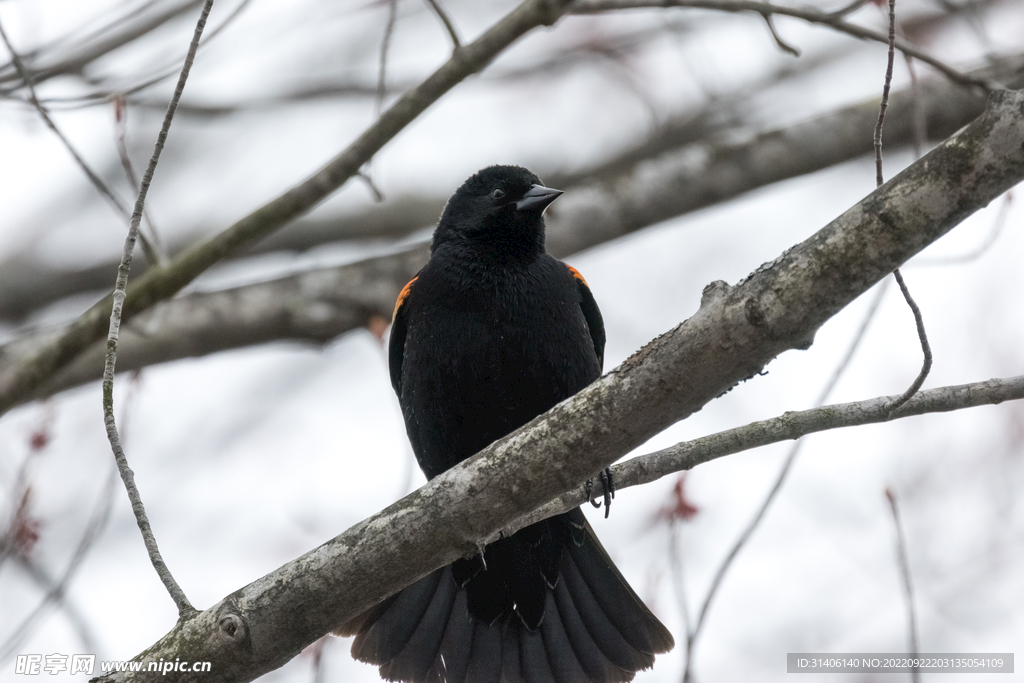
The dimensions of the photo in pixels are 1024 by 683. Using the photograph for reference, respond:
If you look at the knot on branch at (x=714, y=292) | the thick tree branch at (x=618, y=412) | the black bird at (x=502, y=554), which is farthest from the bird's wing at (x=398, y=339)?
the knot on branch at (x=714, y=292)

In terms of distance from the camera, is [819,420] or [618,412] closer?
[618,412]

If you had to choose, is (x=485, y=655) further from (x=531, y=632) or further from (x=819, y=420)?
(x=819, y=420)

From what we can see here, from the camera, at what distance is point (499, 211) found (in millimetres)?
4566

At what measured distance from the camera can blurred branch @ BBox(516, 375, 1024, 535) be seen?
2584mm

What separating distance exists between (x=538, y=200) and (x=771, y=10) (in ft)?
4.29

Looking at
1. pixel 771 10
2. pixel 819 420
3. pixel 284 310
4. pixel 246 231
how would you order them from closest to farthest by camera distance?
pixel 819 420 → pixel 771 10 → pixel 246 231 → pixel 284 310

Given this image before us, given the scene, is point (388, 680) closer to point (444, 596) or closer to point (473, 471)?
point (444, 596)

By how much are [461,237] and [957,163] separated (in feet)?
9.04

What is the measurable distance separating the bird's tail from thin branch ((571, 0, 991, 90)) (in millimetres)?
2112

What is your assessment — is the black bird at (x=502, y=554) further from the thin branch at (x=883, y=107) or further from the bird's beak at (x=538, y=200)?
the thin branch at (x=883, y=107)

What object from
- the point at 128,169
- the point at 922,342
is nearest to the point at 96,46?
the point at 128,169

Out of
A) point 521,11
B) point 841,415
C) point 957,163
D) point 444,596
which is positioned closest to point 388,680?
point 444,596

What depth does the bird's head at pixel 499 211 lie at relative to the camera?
177 inches

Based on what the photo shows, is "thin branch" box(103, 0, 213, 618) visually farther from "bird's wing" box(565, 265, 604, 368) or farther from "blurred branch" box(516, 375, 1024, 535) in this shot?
"bird's wing" box(565, 265, 604, 368)
